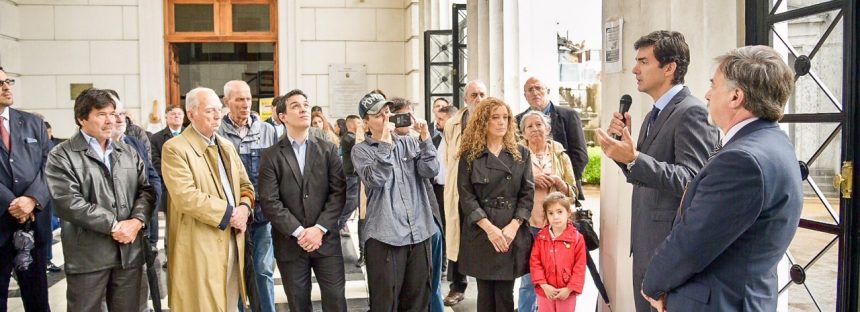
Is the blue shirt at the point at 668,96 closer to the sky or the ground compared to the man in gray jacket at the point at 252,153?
closer to the sky

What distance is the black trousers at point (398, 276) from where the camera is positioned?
4.27 m

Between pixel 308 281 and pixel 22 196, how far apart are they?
5.52 feet

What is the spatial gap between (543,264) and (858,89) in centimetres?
180

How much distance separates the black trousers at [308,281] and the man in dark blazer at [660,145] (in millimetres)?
1800

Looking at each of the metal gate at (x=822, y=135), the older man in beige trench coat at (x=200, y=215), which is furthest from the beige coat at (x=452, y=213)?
the metal gate at (x=822, y=135)

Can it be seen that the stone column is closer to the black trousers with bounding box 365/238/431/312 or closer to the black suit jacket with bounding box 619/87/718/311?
the black trousers with bounding box 365/238/431/312

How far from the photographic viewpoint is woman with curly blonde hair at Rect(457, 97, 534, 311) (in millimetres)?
4227

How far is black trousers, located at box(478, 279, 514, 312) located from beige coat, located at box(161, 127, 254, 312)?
4.45 ft

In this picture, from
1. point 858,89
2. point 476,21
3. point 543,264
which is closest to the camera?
point 858,89

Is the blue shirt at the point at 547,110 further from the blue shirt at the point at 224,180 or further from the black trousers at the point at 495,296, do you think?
the blue shirt at the point at 224,180

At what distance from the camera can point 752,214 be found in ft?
6.93

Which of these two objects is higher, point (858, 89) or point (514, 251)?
point (858, 89)

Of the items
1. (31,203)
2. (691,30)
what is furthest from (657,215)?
(31,203)

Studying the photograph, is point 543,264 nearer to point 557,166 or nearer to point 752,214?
point 557,166
